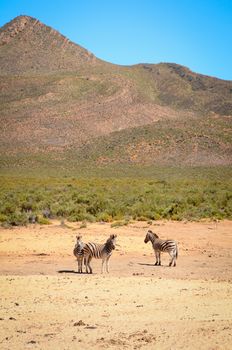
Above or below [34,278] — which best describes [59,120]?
above

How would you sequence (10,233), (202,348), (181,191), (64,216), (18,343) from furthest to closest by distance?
(181,191), (64,216), (10,233), (18,343), (202,348)

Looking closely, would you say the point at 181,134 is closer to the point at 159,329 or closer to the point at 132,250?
the point at 132,250

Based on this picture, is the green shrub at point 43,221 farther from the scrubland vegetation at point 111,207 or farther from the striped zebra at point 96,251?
the striped zebra at point 96,251

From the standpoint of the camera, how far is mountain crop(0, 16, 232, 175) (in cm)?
9700

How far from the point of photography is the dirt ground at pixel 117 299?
9258 millimetres

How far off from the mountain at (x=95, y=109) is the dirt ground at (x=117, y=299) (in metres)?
71.6

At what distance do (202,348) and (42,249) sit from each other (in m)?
13.1

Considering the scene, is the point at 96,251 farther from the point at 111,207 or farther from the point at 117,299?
the point at 111,207

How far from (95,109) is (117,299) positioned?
383 ft

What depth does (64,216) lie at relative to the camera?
104 ft

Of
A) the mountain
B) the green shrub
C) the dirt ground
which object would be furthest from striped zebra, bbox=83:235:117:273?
the mountain

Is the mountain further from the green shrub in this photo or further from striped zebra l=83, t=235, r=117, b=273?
striped zebra l=83, t=235, r=117, b=273

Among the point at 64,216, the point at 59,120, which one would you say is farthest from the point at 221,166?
the point at 64,216

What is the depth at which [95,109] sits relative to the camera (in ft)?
419
